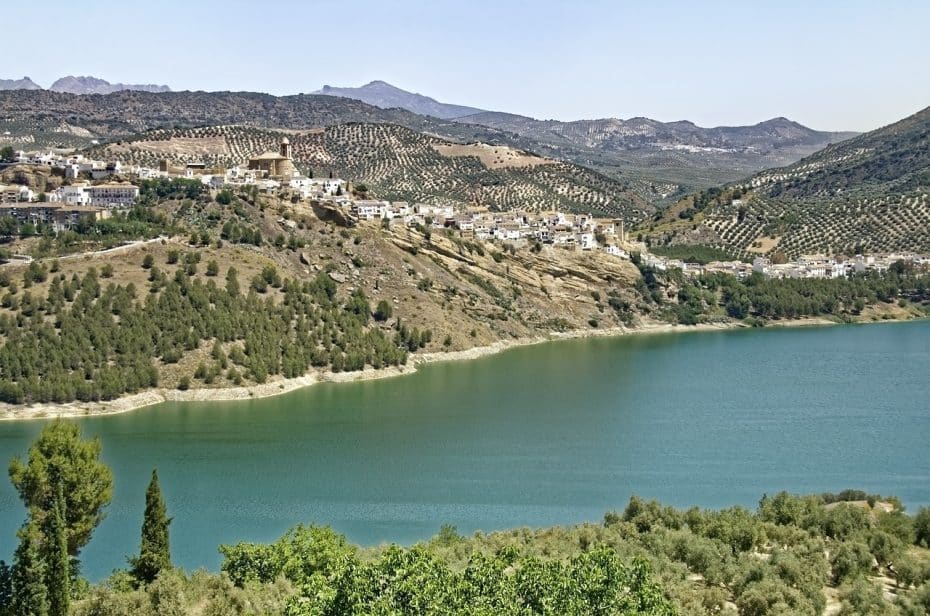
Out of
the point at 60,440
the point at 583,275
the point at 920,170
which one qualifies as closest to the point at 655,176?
the point at 920,170

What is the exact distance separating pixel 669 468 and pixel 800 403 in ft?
38.9

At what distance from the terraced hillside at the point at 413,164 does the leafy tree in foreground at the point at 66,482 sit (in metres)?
68.2

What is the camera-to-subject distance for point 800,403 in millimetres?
39812

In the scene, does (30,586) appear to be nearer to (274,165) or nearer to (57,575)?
(57,575)

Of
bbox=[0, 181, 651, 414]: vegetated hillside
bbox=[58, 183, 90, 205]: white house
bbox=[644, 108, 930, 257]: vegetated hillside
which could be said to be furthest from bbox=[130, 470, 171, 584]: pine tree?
bbox=[644, 108, 930, 257]: vegetated hillside

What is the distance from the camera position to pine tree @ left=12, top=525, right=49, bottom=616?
16531 mm

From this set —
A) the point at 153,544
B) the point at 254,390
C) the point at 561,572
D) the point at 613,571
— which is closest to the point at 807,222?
the point at 254,390

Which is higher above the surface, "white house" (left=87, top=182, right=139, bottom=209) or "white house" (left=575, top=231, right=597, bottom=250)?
"white house" (left=87, top=182, right=139, bottom=209)

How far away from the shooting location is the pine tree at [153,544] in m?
19.2

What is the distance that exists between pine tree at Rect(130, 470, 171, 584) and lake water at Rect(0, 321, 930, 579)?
3.31m

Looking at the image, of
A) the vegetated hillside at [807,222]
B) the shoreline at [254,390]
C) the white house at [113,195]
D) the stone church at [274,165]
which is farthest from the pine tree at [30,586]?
the vegetated hillside at [807,222]

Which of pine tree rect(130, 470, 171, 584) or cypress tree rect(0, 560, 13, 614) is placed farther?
pine tree rect(130, 470, 171, 584)

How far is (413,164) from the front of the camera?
106312 mm

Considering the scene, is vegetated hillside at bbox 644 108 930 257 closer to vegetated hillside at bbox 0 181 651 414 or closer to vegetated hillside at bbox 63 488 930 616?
vegetated hillside at bbox 0 181 651 414
